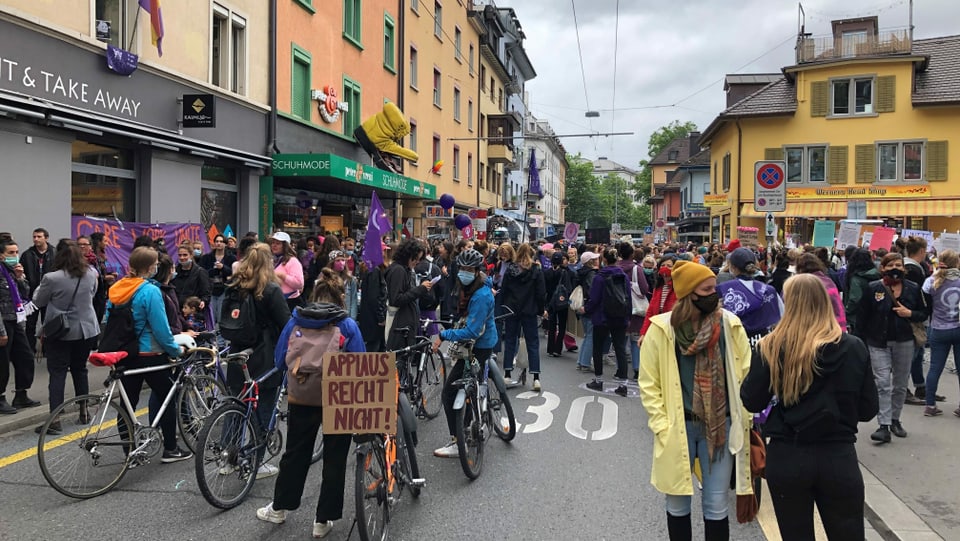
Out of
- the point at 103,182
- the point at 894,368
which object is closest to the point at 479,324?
the point at 894,368

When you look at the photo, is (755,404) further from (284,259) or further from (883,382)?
(284,259)

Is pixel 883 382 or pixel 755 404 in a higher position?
pixel 755 404

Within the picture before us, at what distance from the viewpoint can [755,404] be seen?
3.31m

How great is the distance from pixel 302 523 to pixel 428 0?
91.2 feet

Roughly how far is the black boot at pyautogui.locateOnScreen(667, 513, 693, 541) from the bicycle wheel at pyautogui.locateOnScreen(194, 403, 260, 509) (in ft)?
9.84

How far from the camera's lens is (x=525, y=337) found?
9141 mm

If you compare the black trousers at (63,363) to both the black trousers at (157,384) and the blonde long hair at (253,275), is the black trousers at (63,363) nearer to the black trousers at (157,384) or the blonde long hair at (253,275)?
the black trousers at (157,384)

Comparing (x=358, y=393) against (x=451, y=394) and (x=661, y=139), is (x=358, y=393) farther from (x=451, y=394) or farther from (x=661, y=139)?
(x=661, y=139)

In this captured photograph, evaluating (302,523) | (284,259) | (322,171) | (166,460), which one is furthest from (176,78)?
(302,523)

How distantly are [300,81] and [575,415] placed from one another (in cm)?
1396

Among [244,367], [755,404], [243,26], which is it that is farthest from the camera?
[243,26]

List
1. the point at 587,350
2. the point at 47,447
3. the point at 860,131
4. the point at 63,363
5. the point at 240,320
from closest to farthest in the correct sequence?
1. the point at 47,447
2. the point at 240,320
3. the point at 63,363
4. the point at 587,350
5. the point at 860,131

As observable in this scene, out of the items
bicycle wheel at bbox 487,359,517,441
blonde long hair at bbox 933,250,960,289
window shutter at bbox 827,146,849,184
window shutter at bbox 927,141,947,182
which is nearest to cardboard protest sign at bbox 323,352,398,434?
bicycle wheel at bbox 487,359,517,441

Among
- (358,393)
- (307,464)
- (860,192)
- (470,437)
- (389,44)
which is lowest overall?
(470,437)
